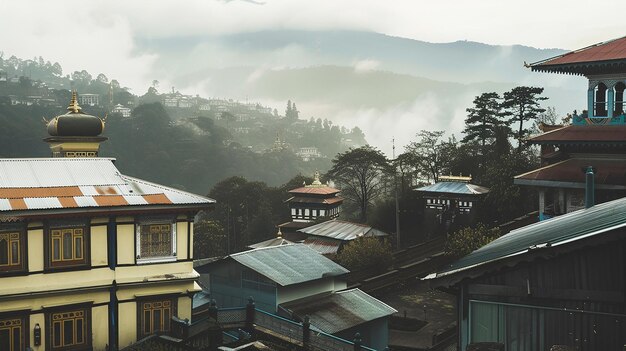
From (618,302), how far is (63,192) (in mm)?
17211

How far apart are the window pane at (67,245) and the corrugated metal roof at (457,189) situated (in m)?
40.6

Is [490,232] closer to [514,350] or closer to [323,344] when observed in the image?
[323,344]

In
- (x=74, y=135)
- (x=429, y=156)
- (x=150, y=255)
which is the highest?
(x=74, y=135)

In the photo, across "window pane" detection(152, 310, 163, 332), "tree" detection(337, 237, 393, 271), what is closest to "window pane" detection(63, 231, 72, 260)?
"window pane" detection(152, 310, 163, 332)

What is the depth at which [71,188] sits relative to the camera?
2131 centimetres

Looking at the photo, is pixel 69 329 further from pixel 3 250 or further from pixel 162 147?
pixel 162 147

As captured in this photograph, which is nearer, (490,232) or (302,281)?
(302,281)

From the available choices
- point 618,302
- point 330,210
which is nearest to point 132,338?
point 618,302

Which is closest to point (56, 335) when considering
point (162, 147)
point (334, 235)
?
point (334, 235)

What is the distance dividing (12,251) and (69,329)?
307 cm

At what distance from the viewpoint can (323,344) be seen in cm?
2178

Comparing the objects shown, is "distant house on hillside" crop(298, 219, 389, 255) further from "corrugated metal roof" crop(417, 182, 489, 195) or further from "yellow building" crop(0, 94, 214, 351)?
"yellow building" crop(0, 94, 214, 351)

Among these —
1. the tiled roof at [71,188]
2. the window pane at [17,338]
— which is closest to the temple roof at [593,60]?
the tiled roof at [71,188]

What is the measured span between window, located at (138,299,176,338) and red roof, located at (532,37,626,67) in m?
17.7
